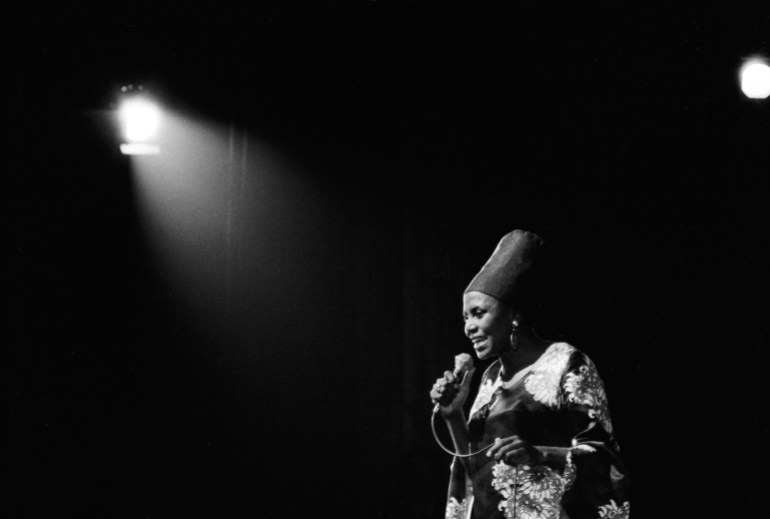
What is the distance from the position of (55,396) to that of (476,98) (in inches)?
71.3

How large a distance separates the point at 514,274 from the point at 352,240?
1.04m

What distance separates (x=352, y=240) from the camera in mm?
3500

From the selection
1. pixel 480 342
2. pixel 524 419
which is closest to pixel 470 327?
pixel 480 342

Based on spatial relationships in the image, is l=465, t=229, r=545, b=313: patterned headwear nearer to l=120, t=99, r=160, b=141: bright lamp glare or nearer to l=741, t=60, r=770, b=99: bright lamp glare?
l=741, t=60, r=770, b=99: bright lamp glare

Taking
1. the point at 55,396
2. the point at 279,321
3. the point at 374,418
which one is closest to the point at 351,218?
the point at 279,321

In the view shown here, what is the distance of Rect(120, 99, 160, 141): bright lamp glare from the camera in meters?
3.63

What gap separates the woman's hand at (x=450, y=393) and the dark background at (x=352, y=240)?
874 mm

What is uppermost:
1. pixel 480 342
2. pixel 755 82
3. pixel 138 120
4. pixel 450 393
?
pixel 755 82

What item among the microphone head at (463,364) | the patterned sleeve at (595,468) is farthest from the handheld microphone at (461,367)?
the patterned sleeve at (595,468)

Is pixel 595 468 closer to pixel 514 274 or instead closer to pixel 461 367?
pixel 461 367

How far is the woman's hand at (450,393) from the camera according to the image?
242 centimetres

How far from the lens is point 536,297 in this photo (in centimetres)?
258

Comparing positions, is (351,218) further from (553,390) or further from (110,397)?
(553,390)

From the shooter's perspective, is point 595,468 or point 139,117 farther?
point 139,117
